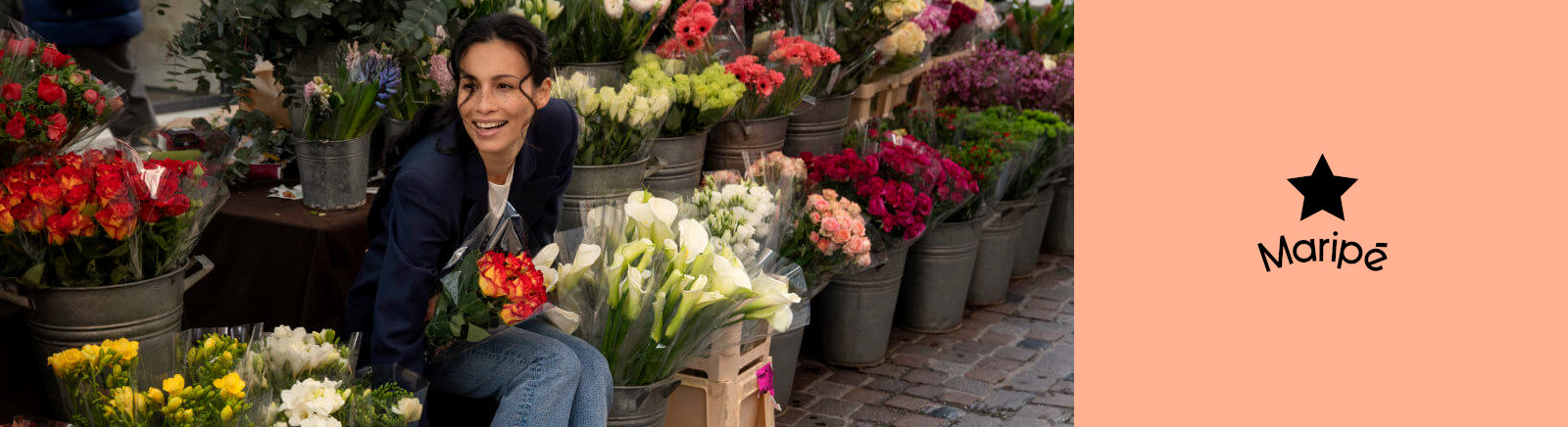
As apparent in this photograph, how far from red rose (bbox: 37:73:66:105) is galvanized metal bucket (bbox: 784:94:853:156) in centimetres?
257

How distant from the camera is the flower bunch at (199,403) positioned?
191 cm

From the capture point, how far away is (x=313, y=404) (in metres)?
1.97

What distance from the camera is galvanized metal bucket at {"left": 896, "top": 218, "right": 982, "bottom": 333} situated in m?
4.56

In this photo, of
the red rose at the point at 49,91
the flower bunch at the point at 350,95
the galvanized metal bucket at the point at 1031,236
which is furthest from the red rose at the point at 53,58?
the galvanized metal bucket at the point at 1031,236

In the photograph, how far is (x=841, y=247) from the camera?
3.49 m

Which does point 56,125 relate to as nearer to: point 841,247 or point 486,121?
point 486,121

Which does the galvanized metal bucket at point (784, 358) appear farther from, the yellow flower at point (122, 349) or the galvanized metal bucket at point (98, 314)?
the yellow flower at point (122, 349)

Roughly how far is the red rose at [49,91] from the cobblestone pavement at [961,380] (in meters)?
2.25

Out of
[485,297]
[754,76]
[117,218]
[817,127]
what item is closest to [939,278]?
[817,127]

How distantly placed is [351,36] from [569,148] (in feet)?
1.94

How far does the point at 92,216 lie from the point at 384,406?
635 millimetres

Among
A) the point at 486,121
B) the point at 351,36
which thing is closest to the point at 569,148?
the point at 486,121

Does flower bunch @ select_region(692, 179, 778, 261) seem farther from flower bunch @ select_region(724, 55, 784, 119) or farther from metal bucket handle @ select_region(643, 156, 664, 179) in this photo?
flower bunch @ select_region(724, 55, 784, 119)

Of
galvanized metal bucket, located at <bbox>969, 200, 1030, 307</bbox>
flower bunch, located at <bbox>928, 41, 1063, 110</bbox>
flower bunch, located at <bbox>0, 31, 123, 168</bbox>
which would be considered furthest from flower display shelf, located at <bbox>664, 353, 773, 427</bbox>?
flower bunch, located at <bbox>928, 41, 1063, 110</bbox>
